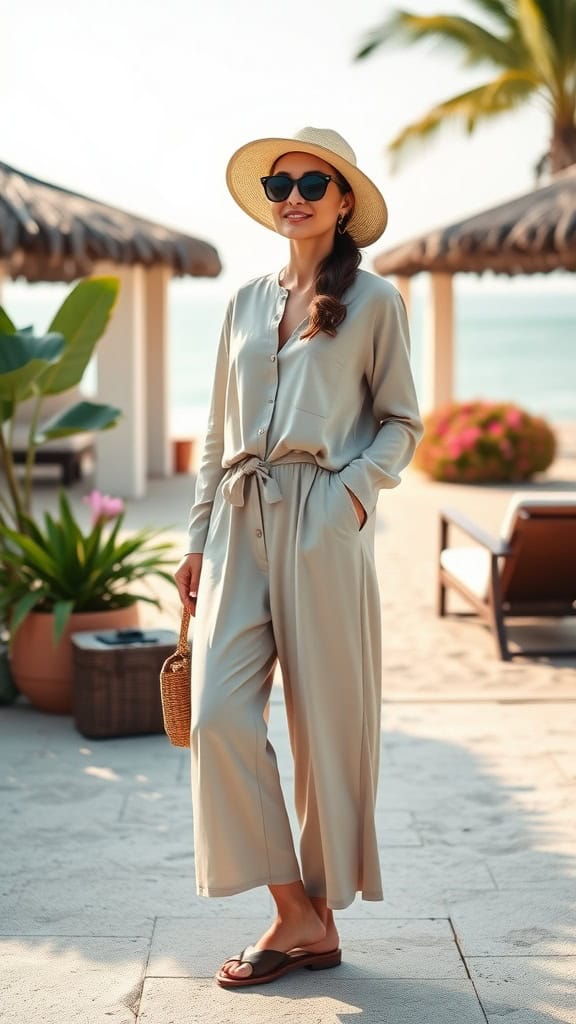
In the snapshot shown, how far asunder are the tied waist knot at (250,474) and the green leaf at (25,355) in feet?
8.43

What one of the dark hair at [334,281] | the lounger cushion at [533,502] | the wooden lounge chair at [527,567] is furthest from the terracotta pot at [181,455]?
the dark hair at [334,281]

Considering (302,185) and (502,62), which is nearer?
(302,185)

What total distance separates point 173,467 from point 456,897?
13.3 m

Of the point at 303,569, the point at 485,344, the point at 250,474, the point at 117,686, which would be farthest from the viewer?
the point at 485,344

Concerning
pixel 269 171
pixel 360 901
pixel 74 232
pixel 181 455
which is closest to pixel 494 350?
pixel 181 455

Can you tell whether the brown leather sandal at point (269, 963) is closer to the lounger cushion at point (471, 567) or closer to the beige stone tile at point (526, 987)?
the beige stone tile at point (526, 987)

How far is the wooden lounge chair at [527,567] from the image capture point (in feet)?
22.9

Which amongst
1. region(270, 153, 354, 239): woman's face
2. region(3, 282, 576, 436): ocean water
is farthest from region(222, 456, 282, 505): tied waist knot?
A: region(3, 282, 576, 436): ocean water

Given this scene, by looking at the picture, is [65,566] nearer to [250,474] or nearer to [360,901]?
[360,901]

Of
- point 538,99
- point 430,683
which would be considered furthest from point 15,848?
point 538,99

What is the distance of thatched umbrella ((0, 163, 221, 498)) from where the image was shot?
39.3 feet

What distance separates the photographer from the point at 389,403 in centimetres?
331

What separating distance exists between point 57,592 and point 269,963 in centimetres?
302

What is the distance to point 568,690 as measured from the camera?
254 inches
